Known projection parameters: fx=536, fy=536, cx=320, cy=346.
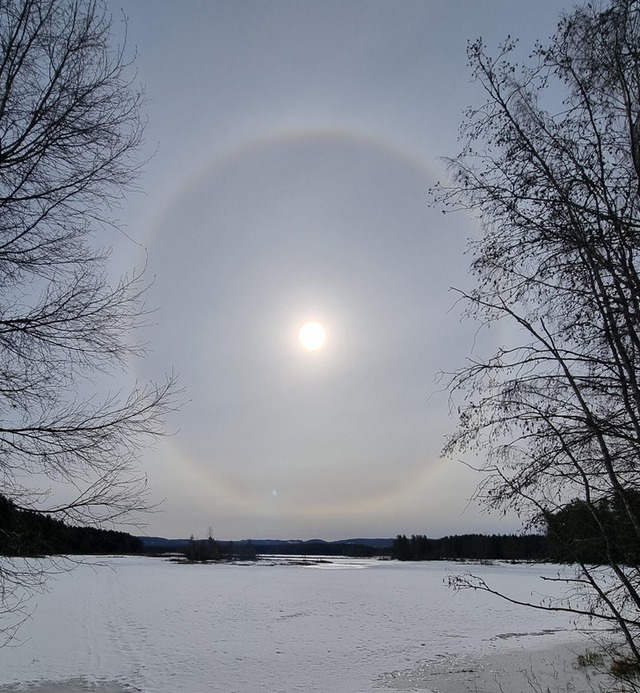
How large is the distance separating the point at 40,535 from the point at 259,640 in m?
16.1

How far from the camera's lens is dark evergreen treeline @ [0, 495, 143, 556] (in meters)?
3.41

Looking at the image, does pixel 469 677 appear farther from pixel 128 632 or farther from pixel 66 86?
pixel 66 86

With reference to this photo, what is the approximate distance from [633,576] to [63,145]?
187 inches

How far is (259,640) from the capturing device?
57.0 ft

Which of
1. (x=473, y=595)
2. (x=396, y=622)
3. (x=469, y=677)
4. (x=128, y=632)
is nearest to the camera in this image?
(x=469, y=677)

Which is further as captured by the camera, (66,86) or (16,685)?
(16,685)

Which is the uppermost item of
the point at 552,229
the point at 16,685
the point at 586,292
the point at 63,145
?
the point at 63,145

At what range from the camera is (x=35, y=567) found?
A: 3527 millimetres

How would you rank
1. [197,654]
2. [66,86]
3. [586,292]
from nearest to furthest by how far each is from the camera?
[586,292]
[66,86]
[197,654]

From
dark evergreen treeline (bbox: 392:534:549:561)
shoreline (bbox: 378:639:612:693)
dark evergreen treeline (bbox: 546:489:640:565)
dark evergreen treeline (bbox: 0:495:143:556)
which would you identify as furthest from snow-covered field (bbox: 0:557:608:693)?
dark evergreen treeline (bbox: 392:534:549:561)

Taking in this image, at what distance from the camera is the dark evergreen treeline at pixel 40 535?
134 inches

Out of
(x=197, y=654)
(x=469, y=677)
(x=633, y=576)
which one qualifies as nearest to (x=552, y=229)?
(x=633, y=576)

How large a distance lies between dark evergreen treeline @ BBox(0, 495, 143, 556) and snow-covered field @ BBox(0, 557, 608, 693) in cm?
435

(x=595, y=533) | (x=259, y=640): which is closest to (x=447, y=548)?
(x=259, y=640)
